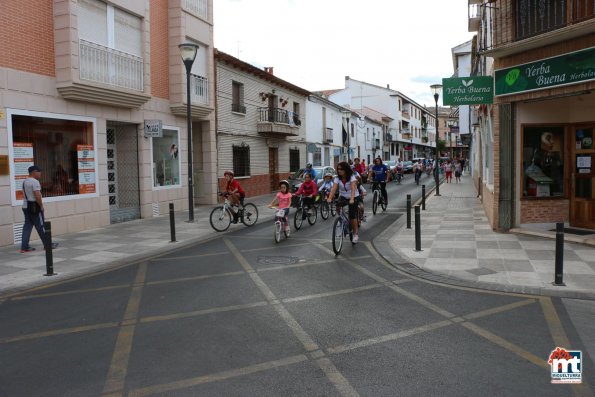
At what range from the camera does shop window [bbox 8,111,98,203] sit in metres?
11.0

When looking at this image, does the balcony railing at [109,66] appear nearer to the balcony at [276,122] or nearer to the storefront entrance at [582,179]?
the balcony at [276,122]

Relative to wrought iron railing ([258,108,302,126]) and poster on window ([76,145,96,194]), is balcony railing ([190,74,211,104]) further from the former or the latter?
wrought iron railing ([258,108,302,126])

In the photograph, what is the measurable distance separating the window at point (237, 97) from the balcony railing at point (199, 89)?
3634 millimetres

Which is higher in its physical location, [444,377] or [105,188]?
[105,188]

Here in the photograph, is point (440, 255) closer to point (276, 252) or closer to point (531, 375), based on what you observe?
point (276, 252)

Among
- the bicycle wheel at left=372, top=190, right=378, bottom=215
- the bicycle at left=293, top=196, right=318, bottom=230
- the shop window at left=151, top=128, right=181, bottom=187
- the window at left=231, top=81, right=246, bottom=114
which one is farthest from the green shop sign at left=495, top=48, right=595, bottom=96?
the window at left=231, top=81, right=246, bottom=114

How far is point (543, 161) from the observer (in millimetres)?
10945

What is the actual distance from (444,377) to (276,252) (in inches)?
226

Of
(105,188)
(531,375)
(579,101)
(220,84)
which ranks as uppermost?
(220,84)

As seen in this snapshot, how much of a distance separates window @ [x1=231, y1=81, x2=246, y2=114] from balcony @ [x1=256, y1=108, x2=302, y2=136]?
5.79 feet

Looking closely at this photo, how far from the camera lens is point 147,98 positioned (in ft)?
47.5

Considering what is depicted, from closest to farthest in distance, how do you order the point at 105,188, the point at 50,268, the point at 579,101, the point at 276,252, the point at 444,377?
the point at 444,377
the point at 50,268
the point at 276,252
the point at 579,101
the point at 105,188

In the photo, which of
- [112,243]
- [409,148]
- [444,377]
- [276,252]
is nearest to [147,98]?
[112,243]

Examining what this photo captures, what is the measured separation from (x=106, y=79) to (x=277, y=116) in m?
13.4
